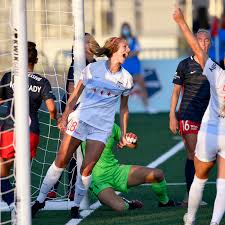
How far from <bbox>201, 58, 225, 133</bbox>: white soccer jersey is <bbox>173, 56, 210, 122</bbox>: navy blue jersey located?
2.05m

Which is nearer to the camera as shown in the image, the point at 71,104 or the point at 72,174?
the point at 71,104

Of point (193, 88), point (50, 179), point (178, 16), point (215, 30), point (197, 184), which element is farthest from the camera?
point (215, 30)

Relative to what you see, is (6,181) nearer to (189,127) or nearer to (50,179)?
(50,179)

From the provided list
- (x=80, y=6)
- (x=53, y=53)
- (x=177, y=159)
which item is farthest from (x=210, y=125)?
(x=53, y=53)

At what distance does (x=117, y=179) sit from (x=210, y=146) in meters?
2.34

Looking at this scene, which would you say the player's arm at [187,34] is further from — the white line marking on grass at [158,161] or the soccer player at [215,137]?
the white line marking on grass at [158,161]

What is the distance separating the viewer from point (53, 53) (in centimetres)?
1852

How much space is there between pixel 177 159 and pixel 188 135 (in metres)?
4.91

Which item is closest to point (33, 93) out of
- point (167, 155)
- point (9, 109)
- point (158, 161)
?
point (9, 109)

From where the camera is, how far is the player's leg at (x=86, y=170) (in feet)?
34.6

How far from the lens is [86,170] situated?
10625 mm

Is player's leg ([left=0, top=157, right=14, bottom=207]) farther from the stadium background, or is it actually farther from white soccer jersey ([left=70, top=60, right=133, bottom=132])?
white soccer jersey ([left=70, top=60, right=133, bottom=132])

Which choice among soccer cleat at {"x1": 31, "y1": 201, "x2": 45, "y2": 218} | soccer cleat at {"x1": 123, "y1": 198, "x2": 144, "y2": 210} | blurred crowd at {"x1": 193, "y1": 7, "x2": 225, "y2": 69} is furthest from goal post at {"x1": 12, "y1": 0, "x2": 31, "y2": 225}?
blurred crowd at {"x1": 193, "y1": 7, "x2": 225, "y2": 69}

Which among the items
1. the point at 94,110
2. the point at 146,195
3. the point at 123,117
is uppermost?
the point at 94,110
